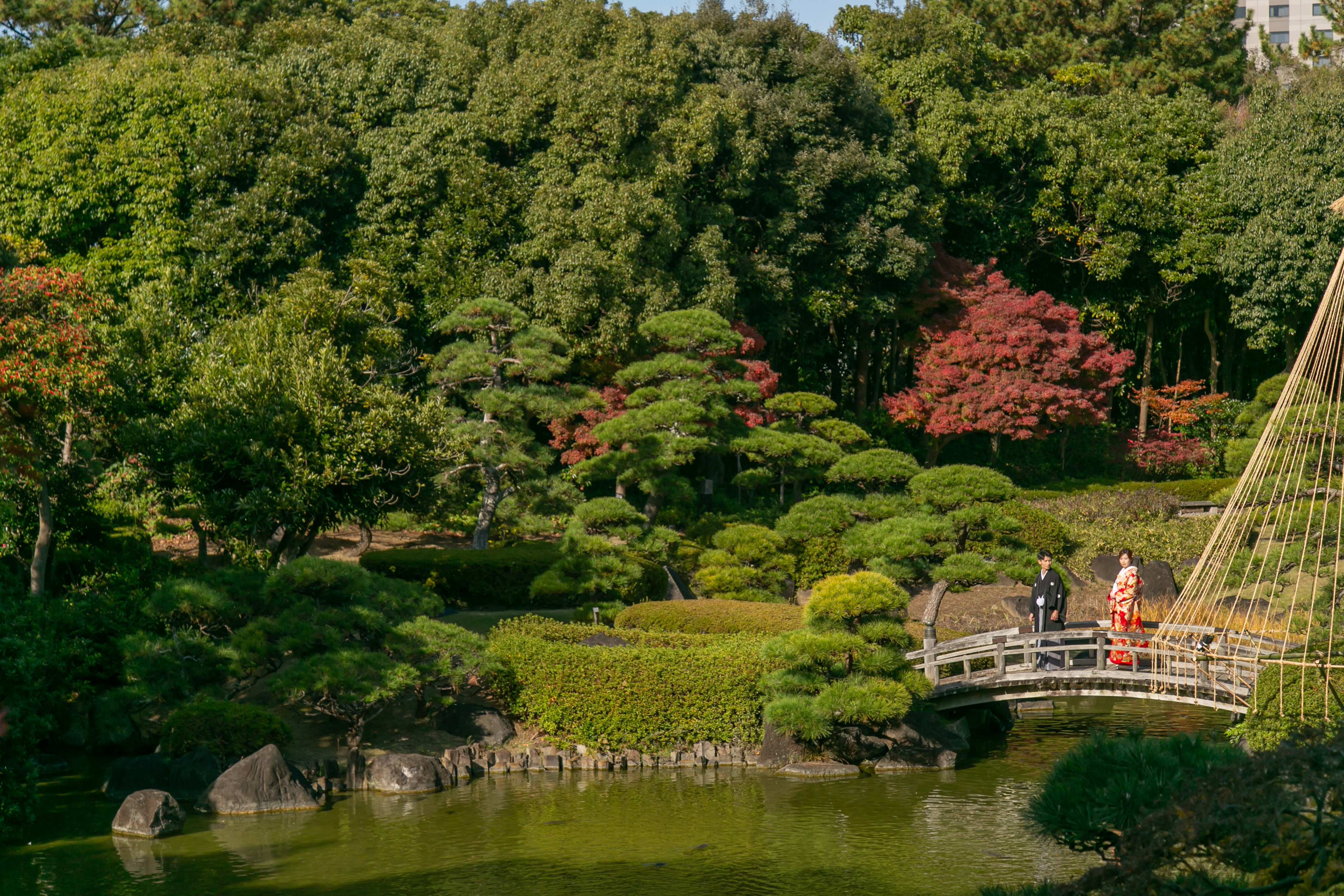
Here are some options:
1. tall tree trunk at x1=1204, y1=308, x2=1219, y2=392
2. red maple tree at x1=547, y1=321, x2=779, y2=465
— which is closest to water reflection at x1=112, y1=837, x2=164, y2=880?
red maple tree at x1=547, y1=321, x2=779, y2=465

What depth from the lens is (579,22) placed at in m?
23.5

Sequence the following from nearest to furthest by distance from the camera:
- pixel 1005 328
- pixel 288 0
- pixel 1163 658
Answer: pixel 1163 658 → pixel 1005 328 → pixel 288 0

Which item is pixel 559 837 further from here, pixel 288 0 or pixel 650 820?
pixel 288 0

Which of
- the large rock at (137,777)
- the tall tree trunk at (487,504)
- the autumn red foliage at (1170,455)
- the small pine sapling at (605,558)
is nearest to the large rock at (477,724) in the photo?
the large rock at (137,777)

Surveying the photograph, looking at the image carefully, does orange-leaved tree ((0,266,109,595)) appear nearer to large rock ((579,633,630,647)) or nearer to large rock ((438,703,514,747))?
large rock ((438,703,514,747))

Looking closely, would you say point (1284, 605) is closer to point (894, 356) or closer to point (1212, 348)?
point (894, 356)

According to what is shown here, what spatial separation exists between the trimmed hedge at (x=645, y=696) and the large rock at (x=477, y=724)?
1.22ft

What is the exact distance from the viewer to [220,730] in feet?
40.7

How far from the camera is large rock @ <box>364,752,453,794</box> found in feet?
40.9

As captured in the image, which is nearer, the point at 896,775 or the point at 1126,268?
the point at 896,775

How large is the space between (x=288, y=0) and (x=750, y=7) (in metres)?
10.4

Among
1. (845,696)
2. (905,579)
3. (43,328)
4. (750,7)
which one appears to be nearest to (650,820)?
(845,696)

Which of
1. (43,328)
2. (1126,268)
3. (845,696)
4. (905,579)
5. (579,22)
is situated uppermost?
(579,22)

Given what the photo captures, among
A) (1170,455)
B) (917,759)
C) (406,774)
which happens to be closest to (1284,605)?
(917,759)
